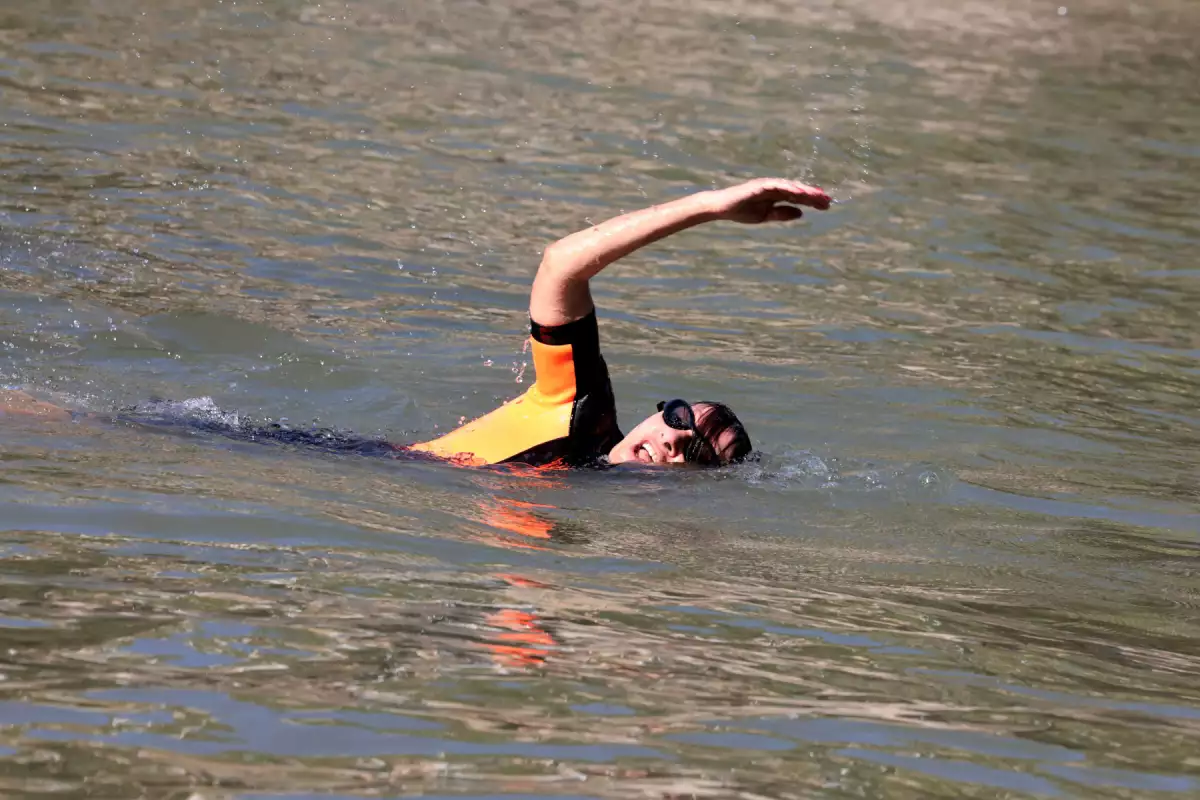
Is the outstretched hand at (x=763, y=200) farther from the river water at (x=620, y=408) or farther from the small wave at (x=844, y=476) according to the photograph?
the small wave at (x=844, y=476)

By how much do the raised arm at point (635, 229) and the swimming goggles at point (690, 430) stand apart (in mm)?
630

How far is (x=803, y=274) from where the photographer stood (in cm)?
1117

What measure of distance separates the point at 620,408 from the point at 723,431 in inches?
80.6

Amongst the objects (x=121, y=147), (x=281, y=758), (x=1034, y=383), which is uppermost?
(x=121, y=147)

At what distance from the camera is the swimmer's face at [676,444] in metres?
6.24

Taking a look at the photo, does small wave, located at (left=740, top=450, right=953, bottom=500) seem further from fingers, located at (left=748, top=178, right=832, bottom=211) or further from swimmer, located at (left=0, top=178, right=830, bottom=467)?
fingers, located at (left=748, top=178, right=832, bottom=211)

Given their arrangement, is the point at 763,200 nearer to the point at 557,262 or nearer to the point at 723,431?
the point at 557,262

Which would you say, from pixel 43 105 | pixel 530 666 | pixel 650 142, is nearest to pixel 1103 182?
pixel 650 142

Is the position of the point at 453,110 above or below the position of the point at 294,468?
above

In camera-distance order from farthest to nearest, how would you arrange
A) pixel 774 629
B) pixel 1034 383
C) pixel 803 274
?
pixel 803 274 < pixel 1034 383 < pixel 774 629

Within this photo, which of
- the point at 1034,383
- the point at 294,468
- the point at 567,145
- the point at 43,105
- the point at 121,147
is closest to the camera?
the point at 294,468

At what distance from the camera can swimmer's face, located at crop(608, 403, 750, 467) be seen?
6242 millimetres

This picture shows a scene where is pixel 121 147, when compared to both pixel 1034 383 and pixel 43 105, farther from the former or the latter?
pixel 1034 383

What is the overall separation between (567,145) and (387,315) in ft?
16.3
